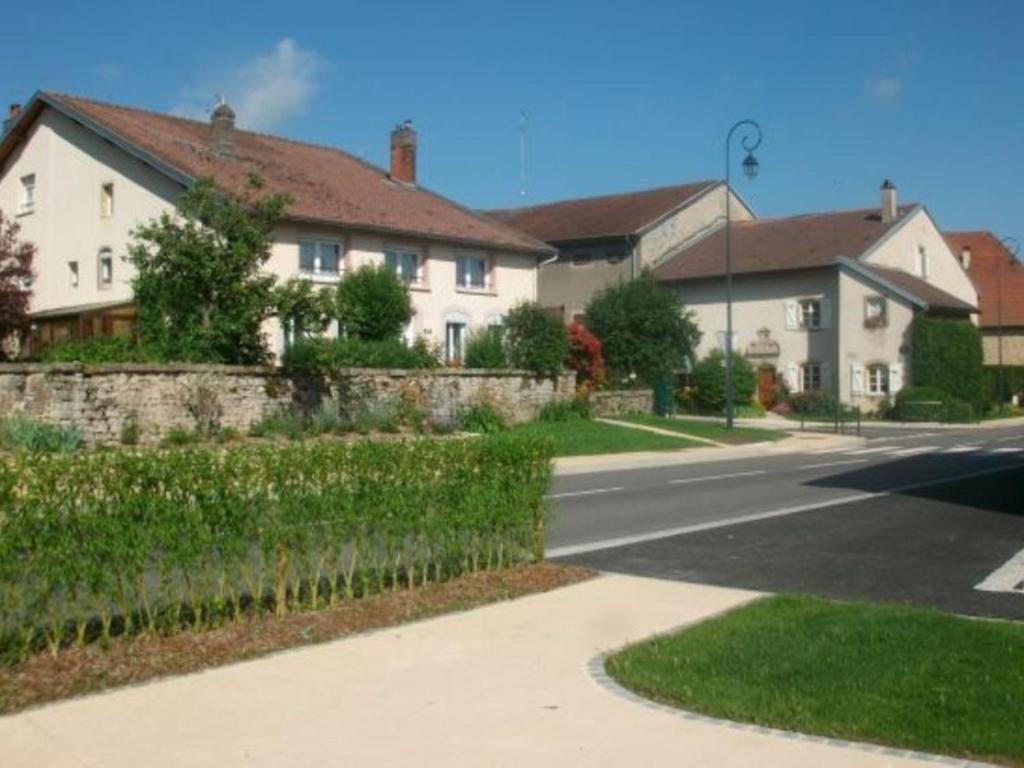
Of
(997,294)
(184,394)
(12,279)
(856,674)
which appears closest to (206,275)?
(184,394)

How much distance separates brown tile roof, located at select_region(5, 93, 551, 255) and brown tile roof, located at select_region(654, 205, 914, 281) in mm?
13799

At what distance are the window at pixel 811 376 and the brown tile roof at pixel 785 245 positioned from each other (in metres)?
4.47

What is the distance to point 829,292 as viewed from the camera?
49.6 metres

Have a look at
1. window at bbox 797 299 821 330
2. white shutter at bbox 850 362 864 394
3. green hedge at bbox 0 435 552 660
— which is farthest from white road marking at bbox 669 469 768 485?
window at bbox 797 299 821 330

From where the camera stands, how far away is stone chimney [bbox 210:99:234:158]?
118ft

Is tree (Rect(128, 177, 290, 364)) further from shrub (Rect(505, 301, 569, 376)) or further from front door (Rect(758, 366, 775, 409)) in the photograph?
front door (Rect(758, 366, 775, 409))

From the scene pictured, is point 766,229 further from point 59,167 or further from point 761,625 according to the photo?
point 761,625

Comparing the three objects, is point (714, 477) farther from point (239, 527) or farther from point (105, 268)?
point (105, 268)

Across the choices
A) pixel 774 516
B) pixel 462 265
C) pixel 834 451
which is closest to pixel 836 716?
pixel 774 516

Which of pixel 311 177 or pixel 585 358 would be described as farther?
pixel 585 358

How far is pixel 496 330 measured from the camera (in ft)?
117

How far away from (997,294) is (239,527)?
6440 centimetres

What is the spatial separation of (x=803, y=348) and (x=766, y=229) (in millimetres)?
8692

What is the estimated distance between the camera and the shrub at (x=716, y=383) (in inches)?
1881
